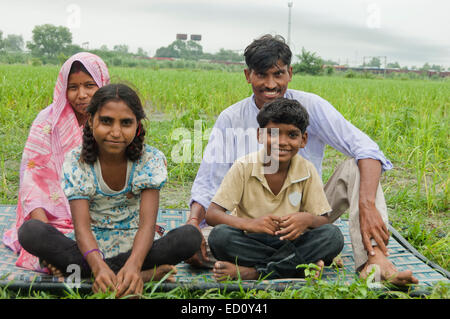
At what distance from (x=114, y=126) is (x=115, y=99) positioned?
10 cm

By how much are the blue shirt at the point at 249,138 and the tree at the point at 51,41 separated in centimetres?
1674

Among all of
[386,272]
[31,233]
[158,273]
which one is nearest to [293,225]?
[386,272]

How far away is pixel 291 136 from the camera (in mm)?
1863

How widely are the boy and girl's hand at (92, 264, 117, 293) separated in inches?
16.6

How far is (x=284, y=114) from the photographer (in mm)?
1812

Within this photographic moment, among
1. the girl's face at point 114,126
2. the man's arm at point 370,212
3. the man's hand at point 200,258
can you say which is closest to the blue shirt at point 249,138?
the man's arm at point 370,212

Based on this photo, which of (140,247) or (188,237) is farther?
(188,237)

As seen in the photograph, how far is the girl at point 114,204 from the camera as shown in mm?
1691

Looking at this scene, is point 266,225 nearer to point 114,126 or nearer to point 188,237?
point 188,237

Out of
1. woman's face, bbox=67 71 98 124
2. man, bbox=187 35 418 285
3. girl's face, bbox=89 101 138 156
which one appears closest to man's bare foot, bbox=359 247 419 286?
man, bbox=187 35 418 285

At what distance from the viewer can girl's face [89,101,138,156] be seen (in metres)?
1.69
